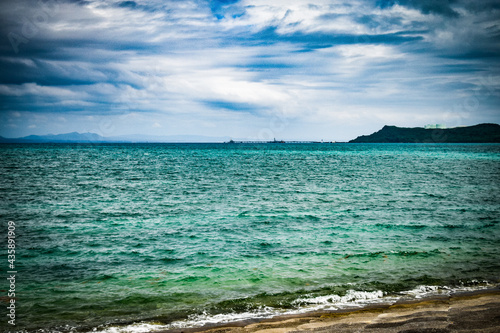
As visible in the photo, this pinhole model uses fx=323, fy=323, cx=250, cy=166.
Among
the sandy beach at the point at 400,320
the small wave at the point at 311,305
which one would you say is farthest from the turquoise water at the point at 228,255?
the sandy beach at the point at 400,320

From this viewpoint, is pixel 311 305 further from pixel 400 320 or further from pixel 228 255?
pixel 228 255

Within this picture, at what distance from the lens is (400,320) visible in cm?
802

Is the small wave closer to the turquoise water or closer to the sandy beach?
the turquoise water

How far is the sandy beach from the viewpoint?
24.7ft

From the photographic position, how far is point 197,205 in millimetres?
25969

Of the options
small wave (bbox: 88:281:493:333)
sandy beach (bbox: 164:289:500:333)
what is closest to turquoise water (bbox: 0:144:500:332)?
small wave (bbox: 88:281:493:333)

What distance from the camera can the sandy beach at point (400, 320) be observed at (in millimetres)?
7531

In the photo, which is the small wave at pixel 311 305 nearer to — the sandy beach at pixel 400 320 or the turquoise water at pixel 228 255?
the turquoise water at pixel 228 255

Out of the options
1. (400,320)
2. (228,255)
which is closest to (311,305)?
(400,320)

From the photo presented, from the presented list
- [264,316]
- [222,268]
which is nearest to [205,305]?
[264,316]

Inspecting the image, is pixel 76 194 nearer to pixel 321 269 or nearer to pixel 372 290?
pixel 321 269

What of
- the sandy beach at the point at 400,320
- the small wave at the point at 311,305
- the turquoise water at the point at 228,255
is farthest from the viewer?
the turquoise water at the point at 228,255

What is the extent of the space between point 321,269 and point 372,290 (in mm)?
2319

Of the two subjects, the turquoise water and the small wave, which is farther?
the turquoise water
